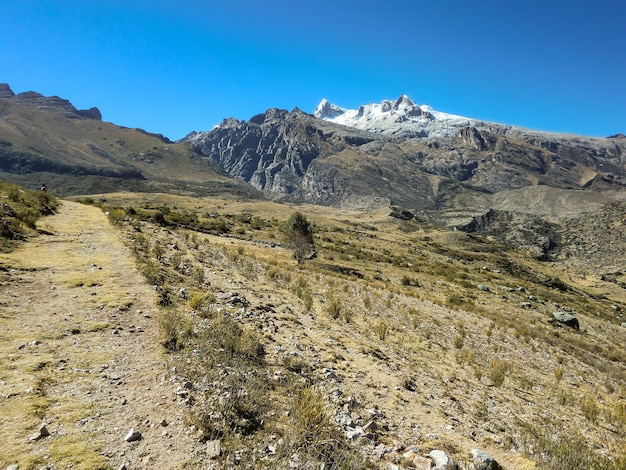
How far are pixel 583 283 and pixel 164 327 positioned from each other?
115095 mm

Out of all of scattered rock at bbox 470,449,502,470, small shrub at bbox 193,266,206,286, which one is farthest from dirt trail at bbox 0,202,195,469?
scattered rock at bbox 470,449,502,470

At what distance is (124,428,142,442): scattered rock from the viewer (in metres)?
4.96

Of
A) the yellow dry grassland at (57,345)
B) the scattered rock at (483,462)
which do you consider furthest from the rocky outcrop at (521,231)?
the yellow dry grassland at (57,345)

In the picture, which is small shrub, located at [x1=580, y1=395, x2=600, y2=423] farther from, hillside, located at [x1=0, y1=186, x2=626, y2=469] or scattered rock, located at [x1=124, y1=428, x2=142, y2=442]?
scattered rock, located at [x1=124, y1=428, x2=142, y2=442]

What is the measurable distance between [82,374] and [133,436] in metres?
2.46

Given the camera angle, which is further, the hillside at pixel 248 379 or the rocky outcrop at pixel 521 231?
the rocky outcrop at pixel 521 231

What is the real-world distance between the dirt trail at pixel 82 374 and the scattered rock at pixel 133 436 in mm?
61

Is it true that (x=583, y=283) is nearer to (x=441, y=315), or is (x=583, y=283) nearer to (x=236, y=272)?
(x=441, y=315)

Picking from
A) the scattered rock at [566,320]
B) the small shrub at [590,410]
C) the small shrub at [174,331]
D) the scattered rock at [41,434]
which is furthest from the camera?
the scattered rock at [566,320]

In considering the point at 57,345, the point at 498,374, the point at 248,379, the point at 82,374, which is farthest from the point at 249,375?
the point at 498,374

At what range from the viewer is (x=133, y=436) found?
4992 mm

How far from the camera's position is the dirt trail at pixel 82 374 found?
471 centimetres

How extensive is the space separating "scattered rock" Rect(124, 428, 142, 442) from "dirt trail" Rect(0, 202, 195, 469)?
61mm

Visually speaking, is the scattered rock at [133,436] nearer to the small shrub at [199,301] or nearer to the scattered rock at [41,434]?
the scattered rock at [41,434]
